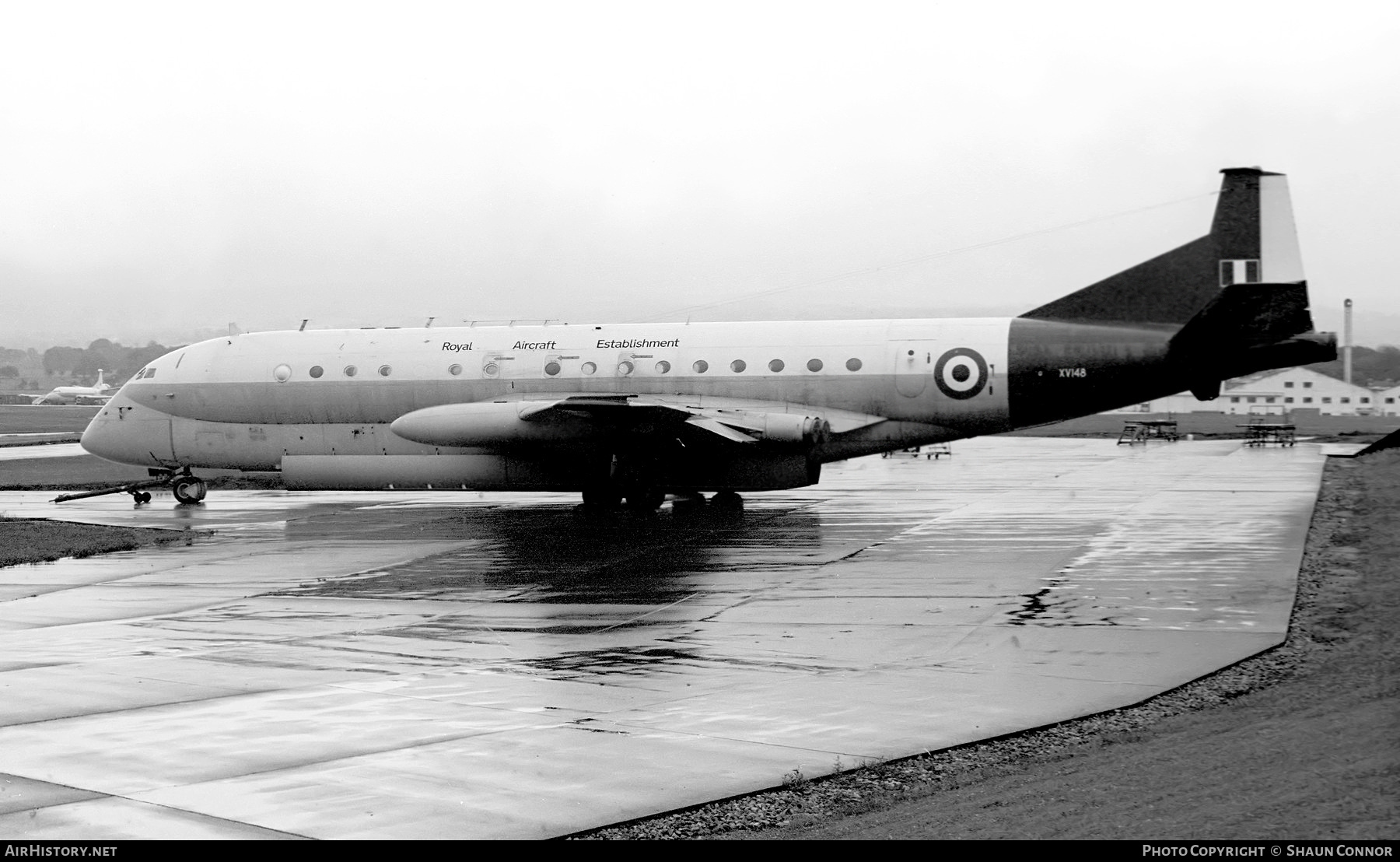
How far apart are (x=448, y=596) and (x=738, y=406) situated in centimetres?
1029

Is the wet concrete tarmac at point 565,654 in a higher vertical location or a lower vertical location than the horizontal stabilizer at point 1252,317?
lower

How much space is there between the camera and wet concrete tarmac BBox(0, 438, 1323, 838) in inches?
293

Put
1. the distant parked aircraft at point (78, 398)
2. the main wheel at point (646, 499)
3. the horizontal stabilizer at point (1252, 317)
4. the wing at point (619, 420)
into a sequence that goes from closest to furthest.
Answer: the horizontal stabilizer at point (1252, 317) < the wing at point (619, 420) < the main wheel at point (646, 499) < the distant parked aircraft at point (78, 398)

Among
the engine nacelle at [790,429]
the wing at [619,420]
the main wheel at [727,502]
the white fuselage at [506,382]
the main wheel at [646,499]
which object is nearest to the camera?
the engine nacelle at [790,429]

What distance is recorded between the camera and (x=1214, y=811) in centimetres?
626

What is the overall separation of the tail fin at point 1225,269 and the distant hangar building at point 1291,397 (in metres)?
80.1

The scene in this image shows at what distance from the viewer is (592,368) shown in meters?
25.6

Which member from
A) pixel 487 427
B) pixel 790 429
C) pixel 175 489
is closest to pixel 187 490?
pixel 175 489

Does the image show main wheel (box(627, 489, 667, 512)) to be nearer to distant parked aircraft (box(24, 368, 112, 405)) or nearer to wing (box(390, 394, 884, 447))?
wing (box(390, 394, 884, 447))

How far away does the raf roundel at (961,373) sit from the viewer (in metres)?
23.8

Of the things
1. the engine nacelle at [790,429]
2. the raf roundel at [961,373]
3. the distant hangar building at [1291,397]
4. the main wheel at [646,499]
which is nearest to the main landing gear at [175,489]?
the main wheel at [646,499]

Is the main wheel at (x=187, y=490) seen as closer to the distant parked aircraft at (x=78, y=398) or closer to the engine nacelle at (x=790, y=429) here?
the engine nacelle at (x=790, y=429)

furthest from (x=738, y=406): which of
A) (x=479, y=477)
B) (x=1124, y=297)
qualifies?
(x=1124, y=297)

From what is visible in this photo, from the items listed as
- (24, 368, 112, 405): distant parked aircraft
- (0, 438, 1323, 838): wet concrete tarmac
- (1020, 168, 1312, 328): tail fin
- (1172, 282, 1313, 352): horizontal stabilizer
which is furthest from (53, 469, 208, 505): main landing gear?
(24, 368, 112, 405): distant parked aircraft
